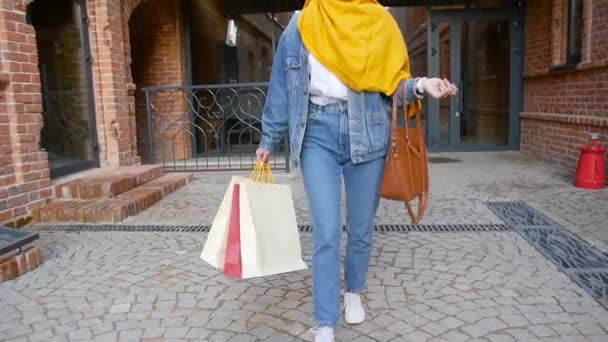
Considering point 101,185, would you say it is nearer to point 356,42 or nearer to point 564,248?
point 356,42

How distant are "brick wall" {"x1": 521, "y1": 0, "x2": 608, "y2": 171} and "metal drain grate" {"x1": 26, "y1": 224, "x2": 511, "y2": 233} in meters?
2.68

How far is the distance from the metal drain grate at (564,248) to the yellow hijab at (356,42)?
66.8 inches

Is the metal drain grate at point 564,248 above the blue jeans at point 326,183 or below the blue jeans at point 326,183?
below

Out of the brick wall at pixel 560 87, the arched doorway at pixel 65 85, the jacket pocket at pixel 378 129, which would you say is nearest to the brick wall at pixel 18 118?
the arched doorway at pixel 65 85

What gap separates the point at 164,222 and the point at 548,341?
329cm

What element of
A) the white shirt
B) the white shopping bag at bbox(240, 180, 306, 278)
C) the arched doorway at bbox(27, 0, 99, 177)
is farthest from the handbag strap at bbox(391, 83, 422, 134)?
the arched doorway at bbox(27, 0, 99, 177)

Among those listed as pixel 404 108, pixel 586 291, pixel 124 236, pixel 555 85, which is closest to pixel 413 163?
pixel 404 108

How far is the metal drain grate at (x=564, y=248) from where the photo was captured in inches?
119

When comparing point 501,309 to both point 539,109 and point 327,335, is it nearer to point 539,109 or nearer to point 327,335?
point 327,335

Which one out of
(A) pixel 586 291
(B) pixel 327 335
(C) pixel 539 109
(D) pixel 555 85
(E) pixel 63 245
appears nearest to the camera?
(B) pixel 327 335

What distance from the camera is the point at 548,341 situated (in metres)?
2.35

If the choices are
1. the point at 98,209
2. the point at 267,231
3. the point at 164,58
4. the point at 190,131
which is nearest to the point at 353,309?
the point at 267,231

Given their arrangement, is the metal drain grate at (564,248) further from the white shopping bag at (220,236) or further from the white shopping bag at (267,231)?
the white shopping bag at (220,236)

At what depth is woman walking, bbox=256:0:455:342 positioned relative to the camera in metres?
2.24
